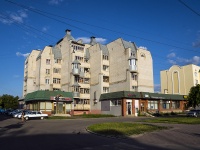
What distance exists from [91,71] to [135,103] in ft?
53.2

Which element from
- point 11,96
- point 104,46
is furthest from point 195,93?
point 11,96

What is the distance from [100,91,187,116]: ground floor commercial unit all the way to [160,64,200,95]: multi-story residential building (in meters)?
12.2

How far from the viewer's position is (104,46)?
206 ft

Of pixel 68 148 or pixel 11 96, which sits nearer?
pixel 68 148

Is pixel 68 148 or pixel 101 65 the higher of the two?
pixel 101 65

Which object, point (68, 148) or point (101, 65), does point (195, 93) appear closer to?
point (101, 65)

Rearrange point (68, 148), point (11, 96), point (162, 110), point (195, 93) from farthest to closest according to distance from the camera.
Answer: point (11, 96) < point (162, 110) < point (195, 93) < point (68, 148)

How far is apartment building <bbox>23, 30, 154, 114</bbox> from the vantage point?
5600cm

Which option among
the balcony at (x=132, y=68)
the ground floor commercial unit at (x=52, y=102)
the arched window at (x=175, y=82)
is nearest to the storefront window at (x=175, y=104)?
the arched window at (x=175, y=82)

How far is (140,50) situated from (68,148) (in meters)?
49.5

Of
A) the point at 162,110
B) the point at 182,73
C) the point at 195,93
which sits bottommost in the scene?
the point at 162,110

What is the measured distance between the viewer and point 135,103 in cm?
5131

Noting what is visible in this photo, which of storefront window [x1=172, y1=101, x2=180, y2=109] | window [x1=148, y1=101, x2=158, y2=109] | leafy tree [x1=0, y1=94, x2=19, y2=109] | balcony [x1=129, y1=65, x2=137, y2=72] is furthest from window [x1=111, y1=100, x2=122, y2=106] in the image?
leafy tree [x1=0, y1=94, x2=19, y2=109]

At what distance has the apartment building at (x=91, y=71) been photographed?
5600 cm
